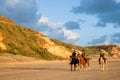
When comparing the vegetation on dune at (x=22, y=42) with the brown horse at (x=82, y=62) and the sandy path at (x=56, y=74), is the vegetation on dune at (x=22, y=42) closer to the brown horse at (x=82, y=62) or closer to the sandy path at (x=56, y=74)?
the brown horse at (x=82, y=62)

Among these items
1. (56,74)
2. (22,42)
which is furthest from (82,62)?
(22,42)

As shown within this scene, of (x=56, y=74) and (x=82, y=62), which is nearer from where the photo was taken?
(x=56, y=74)

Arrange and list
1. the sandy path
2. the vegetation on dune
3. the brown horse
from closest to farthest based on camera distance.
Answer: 1. the sandy path
2. the brown horse
3. the vegetation on dune

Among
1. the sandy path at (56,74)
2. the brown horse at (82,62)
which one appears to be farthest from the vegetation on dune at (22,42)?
the sandy path at (56,74)

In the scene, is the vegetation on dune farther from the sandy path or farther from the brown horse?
the sandy path

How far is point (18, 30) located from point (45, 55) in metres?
8.09

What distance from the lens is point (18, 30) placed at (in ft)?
252

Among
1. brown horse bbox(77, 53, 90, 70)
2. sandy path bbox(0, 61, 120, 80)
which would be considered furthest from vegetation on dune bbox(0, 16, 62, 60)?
sandy path bbox(0, 61, 120, 80)

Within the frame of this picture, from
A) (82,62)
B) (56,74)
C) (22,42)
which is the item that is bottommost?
(56,74)

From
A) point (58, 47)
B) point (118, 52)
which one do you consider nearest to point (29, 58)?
point (58, 47)

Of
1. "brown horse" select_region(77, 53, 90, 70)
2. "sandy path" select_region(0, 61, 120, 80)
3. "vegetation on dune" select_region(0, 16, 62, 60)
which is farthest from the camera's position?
"vegetation on dune" select_region(0, 16, 62, 60)

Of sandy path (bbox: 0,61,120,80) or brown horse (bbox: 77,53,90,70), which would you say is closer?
sandy path (bbox: 0,61,120,80)

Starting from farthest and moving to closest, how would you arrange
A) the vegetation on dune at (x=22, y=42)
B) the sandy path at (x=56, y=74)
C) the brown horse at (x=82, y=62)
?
the vegetation on dune at (x=22, y=42) < the brown horse at (x=82, y=62) < the sandy path at (x=56, y=74)

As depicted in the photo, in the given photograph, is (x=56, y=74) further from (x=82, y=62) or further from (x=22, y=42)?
(x=22, y=42)
